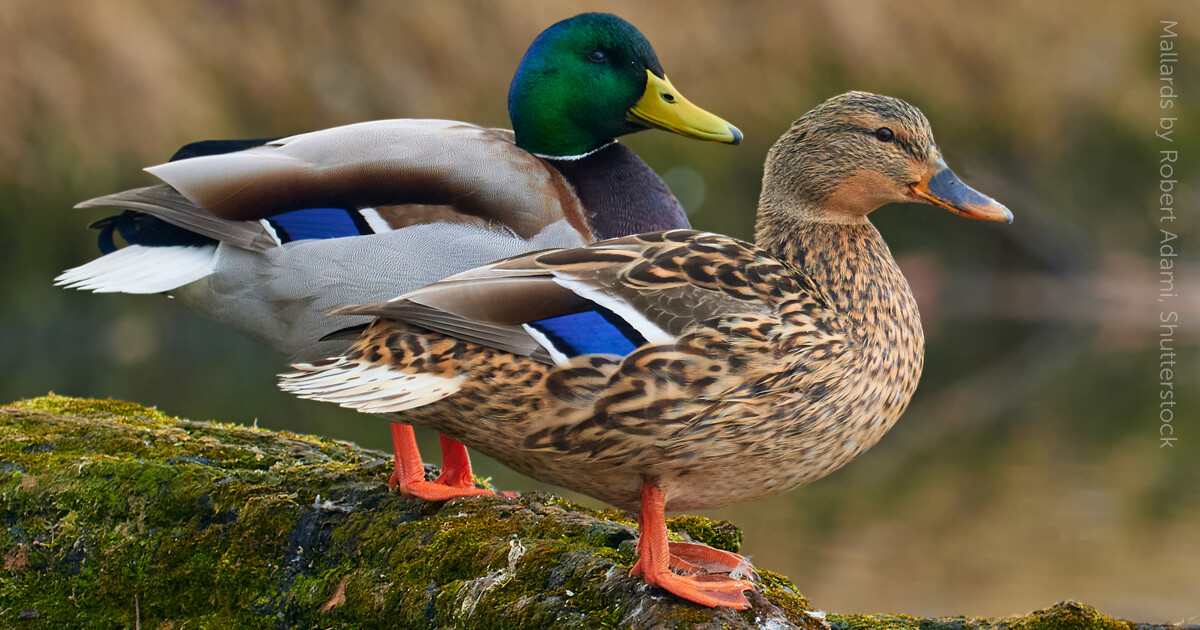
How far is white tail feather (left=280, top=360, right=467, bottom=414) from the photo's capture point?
9.03 feet

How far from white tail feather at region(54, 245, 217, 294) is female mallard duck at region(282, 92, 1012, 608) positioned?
4.24ft

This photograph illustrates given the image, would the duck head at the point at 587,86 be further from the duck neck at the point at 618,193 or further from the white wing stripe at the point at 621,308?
the white wing stripe at the point at 621,308

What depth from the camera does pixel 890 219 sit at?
27906 millimetres

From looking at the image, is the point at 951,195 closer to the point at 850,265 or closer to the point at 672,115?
the point at 850,265

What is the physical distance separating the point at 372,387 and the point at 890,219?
26.3 m

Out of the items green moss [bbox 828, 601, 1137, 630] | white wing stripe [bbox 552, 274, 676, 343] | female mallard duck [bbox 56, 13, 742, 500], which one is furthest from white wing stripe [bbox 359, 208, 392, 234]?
green moss [bbox 828, 601, 1137, 630]

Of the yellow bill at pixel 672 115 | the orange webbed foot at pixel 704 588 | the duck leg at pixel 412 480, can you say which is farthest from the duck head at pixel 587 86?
the orange webbed foot at pixel 704 588

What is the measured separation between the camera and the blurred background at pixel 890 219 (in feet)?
38.8

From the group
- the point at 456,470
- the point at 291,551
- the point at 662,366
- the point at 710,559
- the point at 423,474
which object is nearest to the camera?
the point at 662,366

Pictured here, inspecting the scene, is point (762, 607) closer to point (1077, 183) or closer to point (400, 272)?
point (400, 272)

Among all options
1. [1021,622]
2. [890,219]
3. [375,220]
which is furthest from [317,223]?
[890,219]

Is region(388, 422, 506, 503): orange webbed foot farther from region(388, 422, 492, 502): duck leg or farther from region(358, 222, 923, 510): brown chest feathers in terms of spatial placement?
region(358, 222, 923, 510): brown chest feathers

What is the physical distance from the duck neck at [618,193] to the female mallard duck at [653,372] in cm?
100

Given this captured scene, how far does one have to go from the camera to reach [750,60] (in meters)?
29.4
